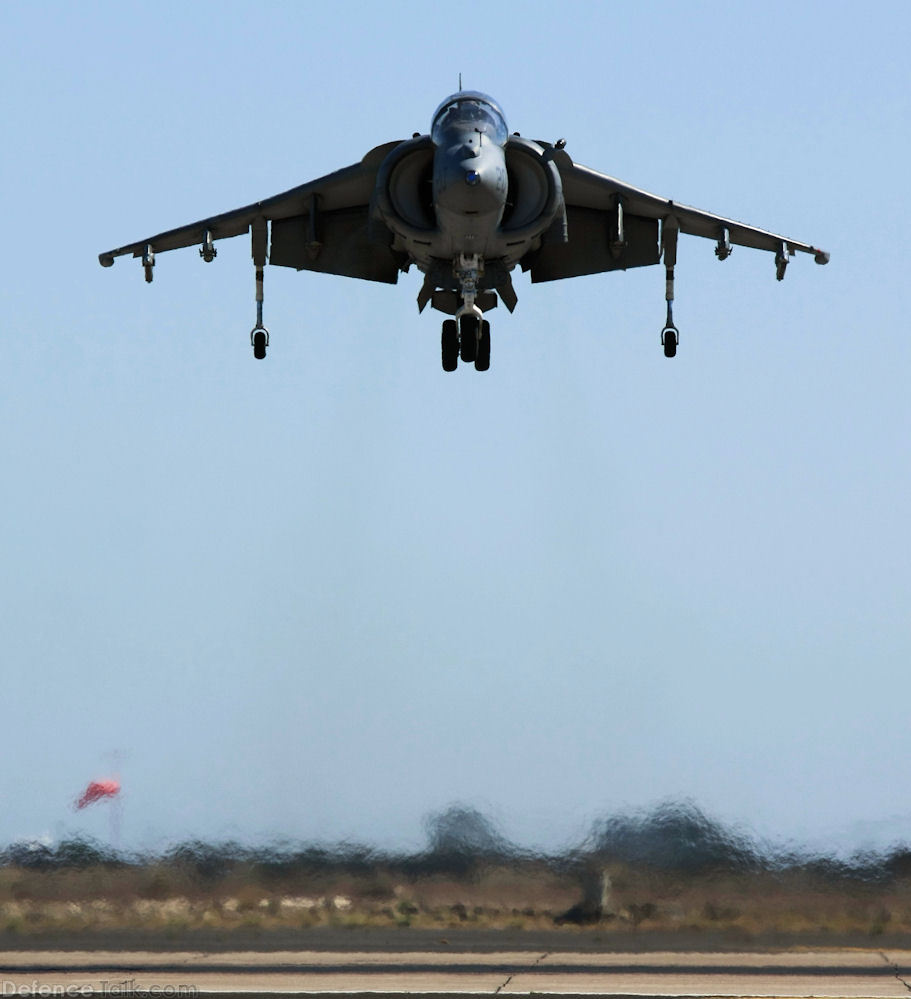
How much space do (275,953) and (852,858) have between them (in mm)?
8016

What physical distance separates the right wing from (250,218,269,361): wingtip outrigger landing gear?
0.03 meters

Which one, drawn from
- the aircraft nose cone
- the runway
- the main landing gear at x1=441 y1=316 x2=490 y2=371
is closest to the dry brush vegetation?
the runway

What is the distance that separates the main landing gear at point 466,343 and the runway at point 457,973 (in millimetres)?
7965

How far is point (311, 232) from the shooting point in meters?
36.0

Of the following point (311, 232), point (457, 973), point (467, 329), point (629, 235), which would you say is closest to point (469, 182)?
point (467, 329)

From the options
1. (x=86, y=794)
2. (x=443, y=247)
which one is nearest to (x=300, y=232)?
(x=443, y=247)

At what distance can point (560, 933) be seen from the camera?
117ft

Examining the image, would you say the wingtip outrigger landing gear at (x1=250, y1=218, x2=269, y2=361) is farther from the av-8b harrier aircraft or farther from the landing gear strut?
the landing gear strut

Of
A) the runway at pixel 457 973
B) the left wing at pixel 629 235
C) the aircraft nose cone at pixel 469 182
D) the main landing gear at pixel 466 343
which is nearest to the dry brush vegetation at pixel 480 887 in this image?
the runway at pixel 457 973

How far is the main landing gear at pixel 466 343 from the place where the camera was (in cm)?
3438

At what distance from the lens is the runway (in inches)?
1268

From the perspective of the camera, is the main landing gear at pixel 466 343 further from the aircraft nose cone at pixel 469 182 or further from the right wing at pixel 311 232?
the aircraft nose cone at pixel 469 182

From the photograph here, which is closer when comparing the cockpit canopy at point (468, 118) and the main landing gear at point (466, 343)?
the cockpit canopy at point (468, 118)

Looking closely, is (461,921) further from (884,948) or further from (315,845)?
(884,948)
